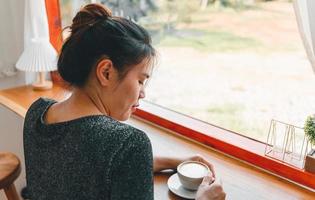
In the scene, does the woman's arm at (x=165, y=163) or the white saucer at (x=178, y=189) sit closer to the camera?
the white saucer at (x=178, y=189)

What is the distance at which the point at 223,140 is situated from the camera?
4.30ft

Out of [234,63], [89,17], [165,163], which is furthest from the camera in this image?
[234,63]

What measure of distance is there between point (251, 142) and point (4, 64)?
4.62 feet

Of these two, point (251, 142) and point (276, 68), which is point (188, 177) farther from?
point (276, 68)

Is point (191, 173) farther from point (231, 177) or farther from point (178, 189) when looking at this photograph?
point (231, 177)

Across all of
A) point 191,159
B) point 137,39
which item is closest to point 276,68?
point 191,159

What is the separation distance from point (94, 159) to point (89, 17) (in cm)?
34

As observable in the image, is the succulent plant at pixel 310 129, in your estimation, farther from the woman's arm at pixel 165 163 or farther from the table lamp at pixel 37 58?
the table lamp at pixel 37 58

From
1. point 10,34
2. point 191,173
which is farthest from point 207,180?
point 10,34

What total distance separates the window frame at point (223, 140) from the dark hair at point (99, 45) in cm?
57

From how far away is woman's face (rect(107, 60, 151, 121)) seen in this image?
84 centimetres

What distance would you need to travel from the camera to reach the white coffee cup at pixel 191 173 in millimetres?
989

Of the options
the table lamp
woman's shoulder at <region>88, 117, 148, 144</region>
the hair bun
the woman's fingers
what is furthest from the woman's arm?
the table lamp

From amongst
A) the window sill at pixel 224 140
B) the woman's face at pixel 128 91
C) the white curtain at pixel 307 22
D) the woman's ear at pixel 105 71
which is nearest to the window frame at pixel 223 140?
the window sill at pixel 224 140
